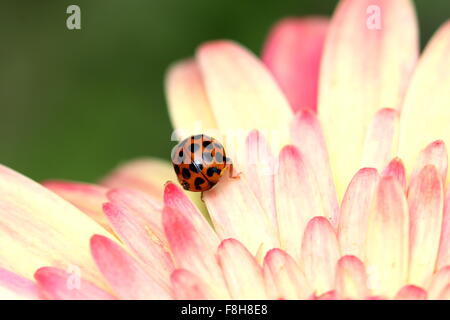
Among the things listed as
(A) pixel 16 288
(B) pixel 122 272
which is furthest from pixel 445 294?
(A) pixel 16 288

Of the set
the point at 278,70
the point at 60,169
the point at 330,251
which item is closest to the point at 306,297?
the point at 330,251

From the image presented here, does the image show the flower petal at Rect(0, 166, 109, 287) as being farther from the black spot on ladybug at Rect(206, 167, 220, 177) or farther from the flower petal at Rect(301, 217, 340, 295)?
the flower petal at Rect(301, 217, 340, 295)

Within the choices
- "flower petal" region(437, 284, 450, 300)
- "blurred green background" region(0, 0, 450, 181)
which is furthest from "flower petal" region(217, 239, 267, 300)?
"blurred green background" region(0, 0, 450, 181)

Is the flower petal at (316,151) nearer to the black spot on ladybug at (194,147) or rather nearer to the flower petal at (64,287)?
the black spot on ladybug at (194,147)

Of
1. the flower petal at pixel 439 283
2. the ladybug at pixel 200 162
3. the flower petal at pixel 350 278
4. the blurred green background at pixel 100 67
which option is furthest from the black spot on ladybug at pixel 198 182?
the blurred green background at pixel 100 67

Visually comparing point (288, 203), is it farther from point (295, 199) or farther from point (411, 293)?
point (411, 293)

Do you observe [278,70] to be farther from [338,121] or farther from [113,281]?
[113,281]

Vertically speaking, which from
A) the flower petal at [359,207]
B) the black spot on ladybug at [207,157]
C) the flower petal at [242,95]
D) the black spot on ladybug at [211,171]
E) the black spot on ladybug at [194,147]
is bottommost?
the flower petal at [359,207]
